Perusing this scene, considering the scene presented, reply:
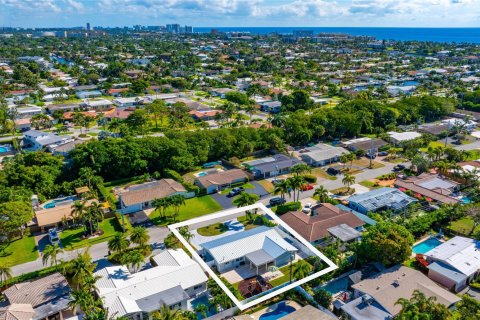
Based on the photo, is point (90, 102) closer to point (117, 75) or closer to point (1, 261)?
point (117, 75)

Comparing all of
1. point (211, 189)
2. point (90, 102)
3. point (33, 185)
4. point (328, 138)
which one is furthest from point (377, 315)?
point (90, 102)

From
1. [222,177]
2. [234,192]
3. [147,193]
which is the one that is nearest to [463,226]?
[234,192]

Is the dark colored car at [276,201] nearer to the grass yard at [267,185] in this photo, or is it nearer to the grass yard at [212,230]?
the grass yard at [267,185]

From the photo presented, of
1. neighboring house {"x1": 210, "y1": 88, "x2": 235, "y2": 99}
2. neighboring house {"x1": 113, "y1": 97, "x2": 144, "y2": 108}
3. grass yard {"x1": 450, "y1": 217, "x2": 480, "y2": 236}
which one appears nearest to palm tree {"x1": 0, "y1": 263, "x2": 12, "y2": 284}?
grass yard {"x1": 450, "y1": 217, "x2": 480, "y2": 236}

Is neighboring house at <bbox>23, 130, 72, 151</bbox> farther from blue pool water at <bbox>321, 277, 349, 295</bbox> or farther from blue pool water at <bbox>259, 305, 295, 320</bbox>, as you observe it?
blue pool water at <bbox>321, 277, 349, 295</bbox>

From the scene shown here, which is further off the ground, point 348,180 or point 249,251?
point 348,180

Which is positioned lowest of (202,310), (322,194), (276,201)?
(276,201)

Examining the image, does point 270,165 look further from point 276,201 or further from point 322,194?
point 322,194

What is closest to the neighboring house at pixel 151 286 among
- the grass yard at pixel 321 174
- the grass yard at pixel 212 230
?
the grass yard at pixel 212 230

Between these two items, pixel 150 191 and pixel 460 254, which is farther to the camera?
pixel 150 191
